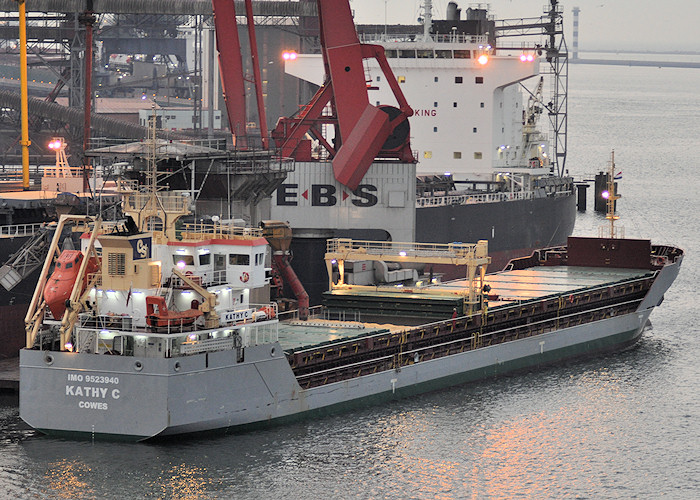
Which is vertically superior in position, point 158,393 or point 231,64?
point 231,64

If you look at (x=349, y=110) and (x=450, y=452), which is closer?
(x=450, y=452)

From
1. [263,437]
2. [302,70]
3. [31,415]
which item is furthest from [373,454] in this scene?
[302,70]

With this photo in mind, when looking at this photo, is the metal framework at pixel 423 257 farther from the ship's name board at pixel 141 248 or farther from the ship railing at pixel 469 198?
the ship railing at pixel 469 198

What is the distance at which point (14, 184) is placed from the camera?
45469 mm

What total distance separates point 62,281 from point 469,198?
85.3ft

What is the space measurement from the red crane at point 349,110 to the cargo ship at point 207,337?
7.53m

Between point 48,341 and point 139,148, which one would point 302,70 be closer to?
point 139,148

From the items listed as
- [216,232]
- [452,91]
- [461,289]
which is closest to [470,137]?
[452,91]

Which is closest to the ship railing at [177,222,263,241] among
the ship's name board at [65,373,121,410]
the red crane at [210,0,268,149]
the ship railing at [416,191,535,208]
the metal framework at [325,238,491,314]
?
the ship's name board at [65,373,121,410]

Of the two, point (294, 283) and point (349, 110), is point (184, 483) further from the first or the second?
point (349, 110)

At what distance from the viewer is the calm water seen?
1013 inches

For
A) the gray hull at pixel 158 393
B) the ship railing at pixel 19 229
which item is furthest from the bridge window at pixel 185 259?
the ship railing at pixel 19 229

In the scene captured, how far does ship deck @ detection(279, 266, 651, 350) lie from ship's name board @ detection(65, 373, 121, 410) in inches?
189

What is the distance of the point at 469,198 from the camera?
52062 mm
